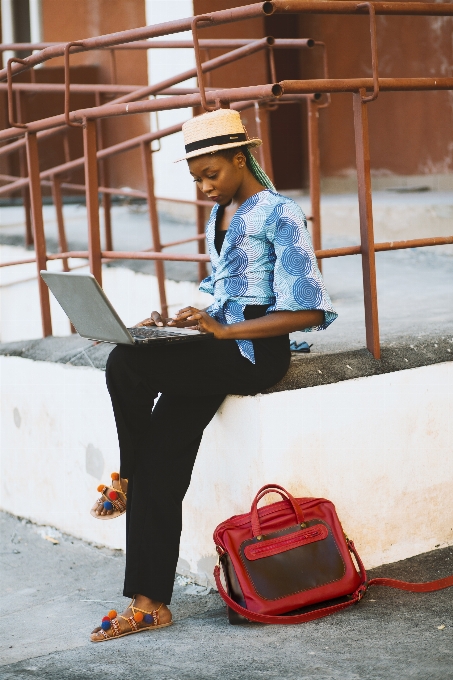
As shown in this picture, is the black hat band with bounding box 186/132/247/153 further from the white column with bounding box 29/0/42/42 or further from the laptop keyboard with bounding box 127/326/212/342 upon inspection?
the white column with bounding box 29/0/42/42

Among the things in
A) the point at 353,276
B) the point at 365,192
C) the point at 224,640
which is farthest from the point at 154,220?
the point at 224,640

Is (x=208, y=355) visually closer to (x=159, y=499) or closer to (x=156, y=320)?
(x=156, y=320)

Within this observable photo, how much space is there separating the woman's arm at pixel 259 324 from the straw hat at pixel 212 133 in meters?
0.48

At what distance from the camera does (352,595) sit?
323cm

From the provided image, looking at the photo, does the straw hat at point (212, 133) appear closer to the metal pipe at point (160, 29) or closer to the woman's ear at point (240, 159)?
the woman's ear at point (240, 159)

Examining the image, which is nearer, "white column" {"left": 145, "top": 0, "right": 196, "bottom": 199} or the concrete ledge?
the concrete ledge

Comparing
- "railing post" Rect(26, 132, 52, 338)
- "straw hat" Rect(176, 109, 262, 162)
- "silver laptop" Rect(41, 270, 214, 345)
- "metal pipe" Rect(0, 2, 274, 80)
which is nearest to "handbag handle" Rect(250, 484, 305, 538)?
"silver laptop" Rect(41, 270, 214, 345)

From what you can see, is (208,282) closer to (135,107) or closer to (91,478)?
(135,107)

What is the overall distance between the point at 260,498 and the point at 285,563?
0.66 feet

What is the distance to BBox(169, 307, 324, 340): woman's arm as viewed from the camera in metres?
3.09

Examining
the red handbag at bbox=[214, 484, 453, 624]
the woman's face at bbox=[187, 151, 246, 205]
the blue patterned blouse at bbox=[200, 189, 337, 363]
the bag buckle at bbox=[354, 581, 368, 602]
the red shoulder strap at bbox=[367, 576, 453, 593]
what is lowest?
the red shoulder strap at bbox=[367, 576, 453, 593]

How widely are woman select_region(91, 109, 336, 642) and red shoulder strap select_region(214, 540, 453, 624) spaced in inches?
9.4

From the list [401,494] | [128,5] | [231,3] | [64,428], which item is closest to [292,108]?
[231,3]

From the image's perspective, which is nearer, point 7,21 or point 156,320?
point 156,320
